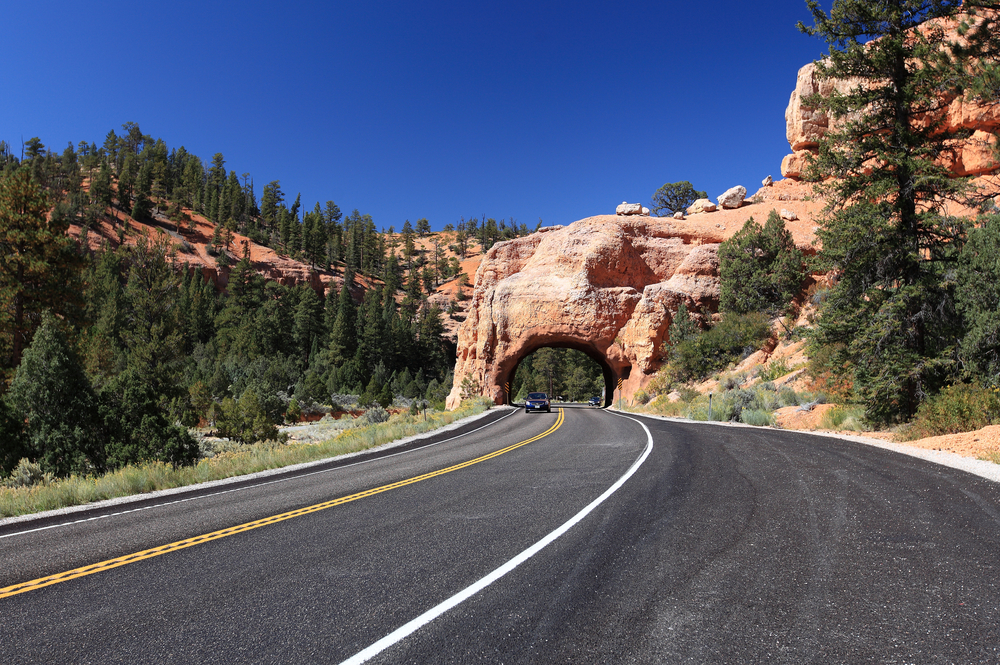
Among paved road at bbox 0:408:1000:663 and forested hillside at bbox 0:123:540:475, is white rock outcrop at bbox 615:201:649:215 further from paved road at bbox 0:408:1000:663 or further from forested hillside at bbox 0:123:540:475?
paved road at bbox 0:408:1000:663

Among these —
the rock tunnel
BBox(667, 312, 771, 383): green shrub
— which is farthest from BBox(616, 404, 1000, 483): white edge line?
the rock tunnel

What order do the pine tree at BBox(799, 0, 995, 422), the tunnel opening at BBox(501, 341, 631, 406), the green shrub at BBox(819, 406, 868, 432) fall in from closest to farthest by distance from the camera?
the pine tree at BBox(799, 0, 995, 422) < the green shrub at BBox(819, 406, 868, 432) < the tunnel opening at BBox(501, 341, 631, 406)

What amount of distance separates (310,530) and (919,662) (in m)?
5.56

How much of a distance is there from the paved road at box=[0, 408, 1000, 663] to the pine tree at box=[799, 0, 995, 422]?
7096 millimetres

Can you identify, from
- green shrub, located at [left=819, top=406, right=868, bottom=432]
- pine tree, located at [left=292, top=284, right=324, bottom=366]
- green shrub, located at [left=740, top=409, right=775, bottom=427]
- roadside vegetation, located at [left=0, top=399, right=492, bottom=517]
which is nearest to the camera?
roadside vegetation, located at [left=0, top=399, right=492, bottom=517]

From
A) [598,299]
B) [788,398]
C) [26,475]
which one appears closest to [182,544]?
[26,475]

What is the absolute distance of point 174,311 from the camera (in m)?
63.5

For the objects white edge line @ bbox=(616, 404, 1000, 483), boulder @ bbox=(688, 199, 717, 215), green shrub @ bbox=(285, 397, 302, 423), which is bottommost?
green shrub @ bbox=(285, 397, 302, 423)

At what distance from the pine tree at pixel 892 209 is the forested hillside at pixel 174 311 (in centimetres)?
2387

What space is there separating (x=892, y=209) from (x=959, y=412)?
19.0ft

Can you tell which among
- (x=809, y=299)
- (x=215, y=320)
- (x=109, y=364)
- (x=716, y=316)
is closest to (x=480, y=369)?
(x=716, y=316)

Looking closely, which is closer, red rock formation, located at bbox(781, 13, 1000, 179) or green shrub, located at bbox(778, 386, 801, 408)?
green shrub, located at bbox(778, 386, 801, 408)

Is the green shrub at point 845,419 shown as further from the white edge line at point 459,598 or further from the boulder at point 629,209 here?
the boulder at point 629,209

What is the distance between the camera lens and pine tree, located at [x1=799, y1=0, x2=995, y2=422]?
44.8ft
